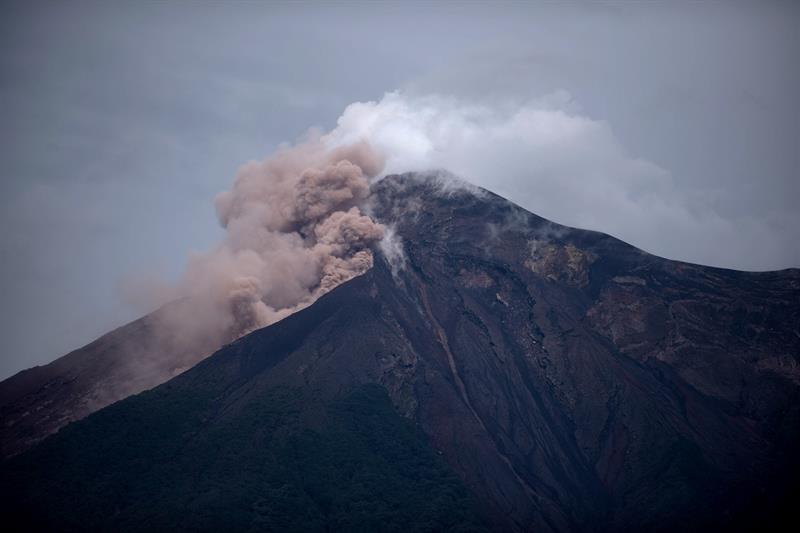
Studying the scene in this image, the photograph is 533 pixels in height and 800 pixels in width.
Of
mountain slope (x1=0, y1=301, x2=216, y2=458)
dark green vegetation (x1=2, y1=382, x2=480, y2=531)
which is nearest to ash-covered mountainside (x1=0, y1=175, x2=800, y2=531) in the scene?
dark green vegetation (x1=2, y1=382, x2=480, y2=531)

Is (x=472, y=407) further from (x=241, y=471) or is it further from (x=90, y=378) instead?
(x=90, y=378)

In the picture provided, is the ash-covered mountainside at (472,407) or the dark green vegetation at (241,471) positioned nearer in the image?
the dark green vegetation at (241,471)

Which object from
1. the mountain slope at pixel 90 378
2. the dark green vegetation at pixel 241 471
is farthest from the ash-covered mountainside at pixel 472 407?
the mountain slope at pixel 90 378

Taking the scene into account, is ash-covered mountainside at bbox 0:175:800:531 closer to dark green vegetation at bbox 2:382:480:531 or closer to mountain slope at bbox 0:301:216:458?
dark green vegetation at bbox 2:382:480:531

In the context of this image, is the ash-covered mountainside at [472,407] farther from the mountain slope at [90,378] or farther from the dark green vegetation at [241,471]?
the mountain slope at [90,378]

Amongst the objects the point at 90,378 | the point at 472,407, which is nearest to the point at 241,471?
the point at 90,378
